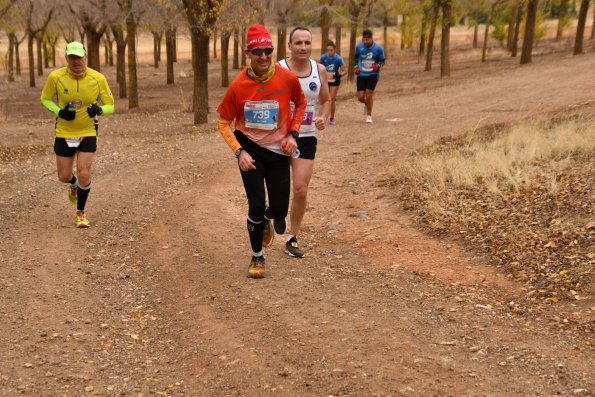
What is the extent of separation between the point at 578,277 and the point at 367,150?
722 cm

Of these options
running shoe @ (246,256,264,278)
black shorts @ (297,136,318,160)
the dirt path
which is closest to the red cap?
black shorts @ (297,136,318,160)

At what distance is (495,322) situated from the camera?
5395 millimetres

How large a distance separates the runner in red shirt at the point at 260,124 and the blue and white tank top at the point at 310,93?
17.8 inches

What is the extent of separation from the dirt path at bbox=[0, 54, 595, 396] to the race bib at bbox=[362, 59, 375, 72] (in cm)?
484

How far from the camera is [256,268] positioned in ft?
20.6

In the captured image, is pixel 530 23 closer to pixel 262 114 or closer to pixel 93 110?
pixel 93 110

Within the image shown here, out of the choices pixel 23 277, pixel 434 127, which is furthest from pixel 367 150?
pixel 23 277

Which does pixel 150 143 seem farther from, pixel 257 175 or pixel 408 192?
pixel 257 175

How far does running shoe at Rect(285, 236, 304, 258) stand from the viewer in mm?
6996

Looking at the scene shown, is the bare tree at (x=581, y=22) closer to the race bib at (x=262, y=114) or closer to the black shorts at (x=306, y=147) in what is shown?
the black shorts at (x=306, y=147)

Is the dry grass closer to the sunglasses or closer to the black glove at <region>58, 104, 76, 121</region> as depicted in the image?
the sunglasses

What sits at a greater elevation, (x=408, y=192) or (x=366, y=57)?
(x=366, y=57)

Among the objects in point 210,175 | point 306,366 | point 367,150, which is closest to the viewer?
point 306,366

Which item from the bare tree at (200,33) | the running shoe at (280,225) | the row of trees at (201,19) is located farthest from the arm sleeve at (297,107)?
the row of trees at (201,19)
